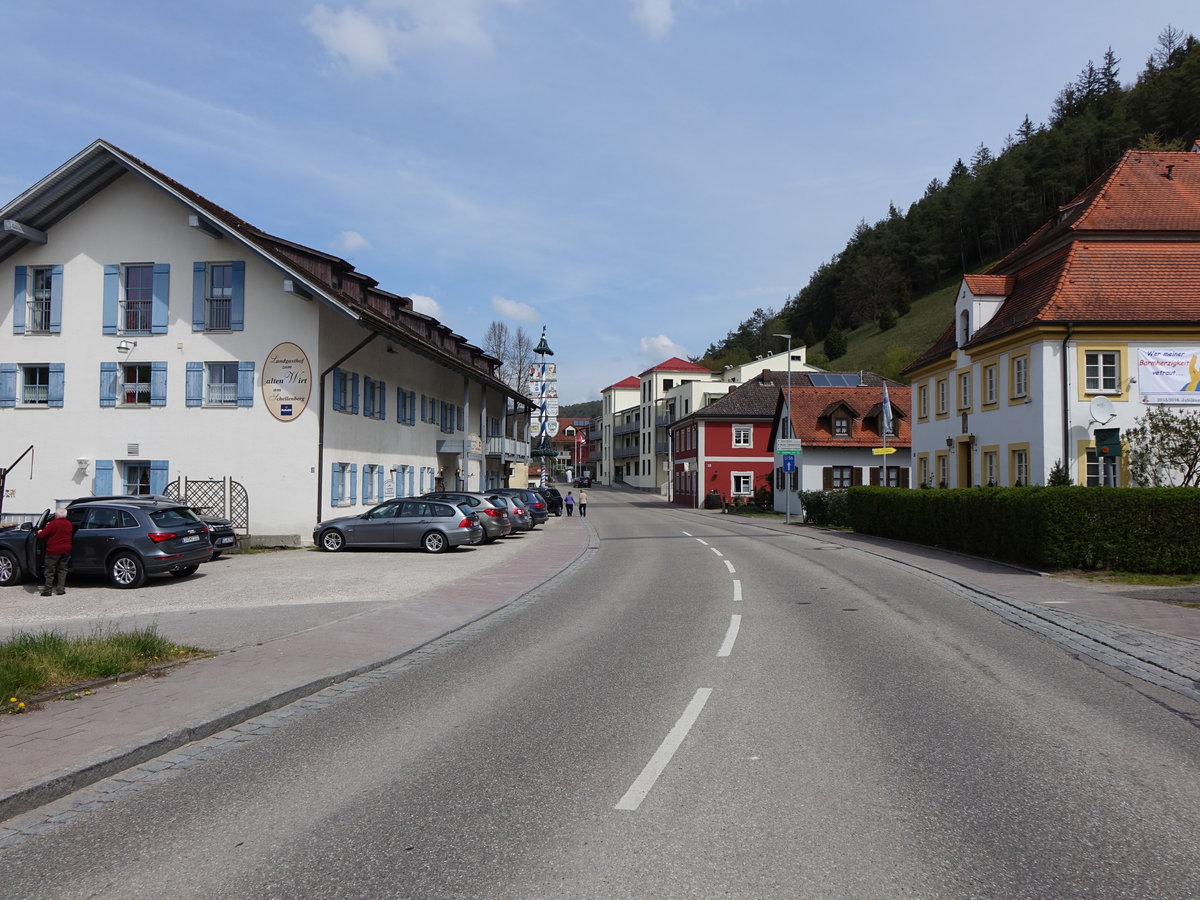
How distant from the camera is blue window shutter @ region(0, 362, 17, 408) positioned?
27.7 metres

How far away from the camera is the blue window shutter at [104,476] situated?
27.0 m

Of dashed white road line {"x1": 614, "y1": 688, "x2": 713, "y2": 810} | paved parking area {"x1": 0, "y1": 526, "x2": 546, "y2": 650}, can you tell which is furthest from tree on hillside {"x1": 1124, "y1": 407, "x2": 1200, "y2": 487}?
dashed white road line {"x1": 614, "y1": 688, "x2": 713, "y2": 810}

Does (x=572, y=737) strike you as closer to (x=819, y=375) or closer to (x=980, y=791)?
(x=980, y=791)

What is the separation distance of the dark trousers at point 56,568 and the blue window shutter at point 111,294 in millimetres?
14058

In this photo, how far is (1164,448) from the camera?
25141 mm

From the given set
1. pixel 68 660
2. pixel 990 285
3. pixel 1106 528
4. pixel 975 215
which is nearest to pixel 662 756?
pixel 68 660

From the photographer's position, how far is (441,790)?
212 inches

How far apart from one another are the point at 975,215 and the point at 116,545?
106301 millimetres

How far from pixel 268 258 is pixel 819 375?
44.8 metres

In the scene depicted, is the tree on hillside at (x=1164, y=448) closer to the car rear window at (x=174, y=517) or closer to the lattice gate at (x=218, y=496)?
the car rear window at (x=174, y=517)

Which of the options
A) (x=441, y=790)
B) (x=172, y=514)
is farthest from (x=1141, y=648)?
(x=172, y=514)

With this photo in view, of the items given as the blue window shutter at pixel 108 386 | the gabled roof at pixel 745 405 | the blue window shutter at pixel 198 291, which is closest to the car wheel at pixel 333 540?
the blue window shutter at pixel 198 291

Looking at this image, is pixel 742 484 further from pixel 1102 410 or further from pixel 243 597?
pixel 243 597

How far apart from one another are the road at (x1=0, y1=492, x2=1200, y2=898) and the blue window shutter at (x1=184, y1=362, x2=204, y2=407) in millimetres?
20112
